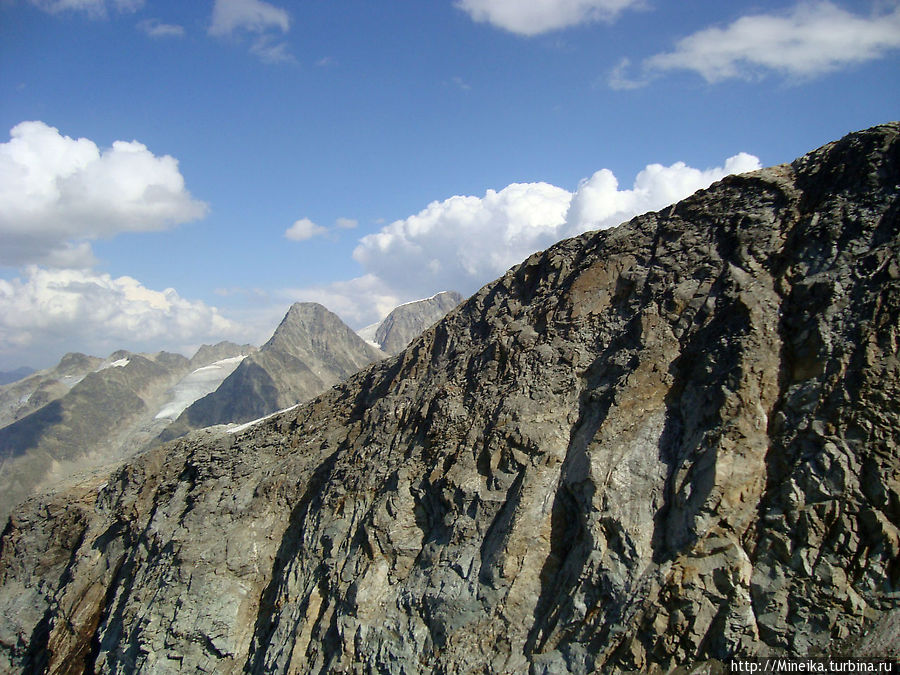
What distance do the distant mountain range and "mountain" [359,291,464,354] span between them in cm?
41

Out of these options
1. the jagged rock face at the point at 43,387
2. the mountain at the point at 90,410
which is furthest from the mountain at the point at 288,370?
the jagged rock face at the point at 43,387

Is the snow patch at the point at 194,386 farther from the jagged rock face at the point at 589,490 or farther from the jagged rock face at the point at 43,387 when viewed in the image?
the jagged rock face at the point at 589,490

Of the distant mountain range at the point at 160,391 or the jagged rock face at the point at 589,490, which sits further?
the distant mountain range at the point at 160,391

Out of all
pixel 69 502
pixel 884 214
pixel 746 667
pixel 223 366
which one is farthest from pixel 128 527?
pixel 223 366

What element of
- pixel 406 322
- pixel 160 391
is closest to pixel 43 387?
pixel 160 391

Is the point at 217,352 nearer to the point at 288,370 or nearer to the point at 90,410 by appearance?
the point at 90,410

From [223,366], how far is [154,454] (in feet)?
456

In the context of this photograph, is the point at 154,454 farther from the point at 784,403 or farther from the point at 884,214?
the point at 884,214

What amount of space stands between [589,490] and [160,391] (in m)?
154

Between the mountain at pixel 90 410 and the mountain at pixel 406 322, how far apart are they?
4252cm

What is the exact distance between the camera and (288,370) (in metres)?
113

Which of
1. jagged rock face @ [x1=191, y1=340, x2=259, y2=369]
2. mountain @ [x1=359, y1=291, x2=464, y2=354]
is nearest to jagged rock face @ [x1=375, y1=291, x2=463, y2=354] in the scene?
mountain @ [x1=359, y1=291, x2=464, y2=354]

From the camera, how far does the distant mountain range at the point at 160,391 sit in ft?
331

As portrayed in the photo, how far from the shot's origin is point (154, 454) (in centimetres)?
2694
